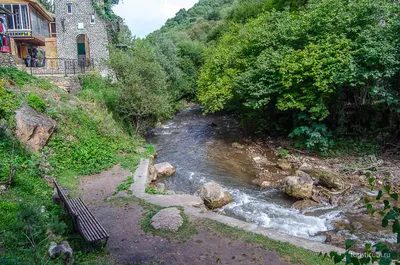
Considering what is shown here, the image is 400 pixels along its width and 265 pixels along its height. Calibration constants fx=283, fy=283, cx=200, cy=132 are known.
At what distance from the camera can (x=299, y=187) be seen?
10867mm

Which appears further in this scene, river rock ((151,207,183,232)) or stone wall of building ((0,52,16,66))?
stone wall of building ((0,52,16,66))

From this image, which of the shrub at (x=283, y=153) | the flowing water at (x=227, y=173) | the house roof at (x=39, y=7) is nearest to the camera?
the flowing water at (x=227, y=173)

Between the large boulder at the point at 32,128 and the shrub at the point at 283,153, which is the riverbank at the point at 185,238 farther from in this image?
the shrub at the point at 283,153

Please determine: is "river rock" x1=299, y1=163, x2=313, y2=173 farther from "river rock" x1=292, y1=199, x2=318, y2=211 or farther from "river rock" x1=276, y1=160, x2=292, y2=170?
"river rock" x1=292, y1=199, x2=318, y2=211

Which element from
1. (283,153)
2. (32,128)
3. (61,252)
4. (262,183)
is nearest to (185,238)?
(61,252)

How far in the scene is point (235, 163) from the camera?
593 inches

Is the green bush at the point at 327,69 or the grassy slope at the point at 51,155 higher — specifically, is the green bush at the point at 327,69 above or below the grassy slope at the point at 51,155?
above

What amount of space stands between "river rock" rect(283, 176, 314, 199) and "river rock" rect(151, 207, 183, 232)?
495 cm

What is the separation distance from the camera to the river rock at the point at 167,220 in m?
7.64

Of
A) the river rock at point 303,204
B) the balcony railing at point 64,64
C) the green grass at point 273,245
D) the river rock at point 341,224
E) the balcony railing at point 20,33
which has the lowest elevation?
the river rock at point 341,224

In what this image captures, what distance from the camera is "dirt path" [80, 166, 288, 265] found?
6.28 metres

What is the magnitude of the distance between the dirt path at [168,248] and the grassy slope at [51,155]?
986 millimetres

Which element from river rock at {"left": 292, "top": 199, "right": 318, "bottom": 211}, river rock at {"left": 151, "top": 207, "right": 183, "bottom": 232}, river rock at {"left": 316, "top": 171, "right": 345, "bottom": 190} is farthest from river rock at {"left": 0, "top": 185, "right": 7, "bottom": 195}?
river rock at {"left": 316, "top": 171, "right": 345, "bottom": 190}

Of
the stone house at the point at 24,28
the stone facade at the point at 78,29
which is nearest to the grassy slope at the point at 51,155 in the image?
the stone facade at the point at 78,29
